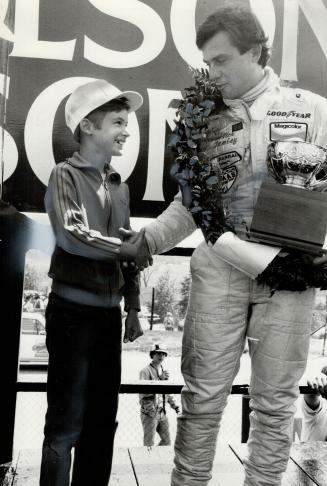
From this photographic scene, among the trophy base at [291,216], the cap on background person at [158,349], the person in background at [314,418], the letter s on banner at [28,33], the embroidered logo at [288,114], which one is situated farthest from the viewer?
the person in background at [314,418]

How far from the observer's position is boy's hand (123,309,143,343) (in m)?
2.34

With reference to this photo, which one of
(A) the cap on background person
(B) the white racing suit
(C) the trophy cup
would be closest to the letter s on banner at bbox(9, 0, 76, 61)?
(B) the white racing suit

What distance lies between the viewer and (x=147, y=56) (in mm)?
2420

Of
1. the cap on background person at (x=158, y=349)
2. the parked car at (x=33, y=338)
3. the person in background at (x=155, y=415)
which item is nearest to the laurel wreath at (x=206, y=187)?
the cap on background person at (x=158, y=349)

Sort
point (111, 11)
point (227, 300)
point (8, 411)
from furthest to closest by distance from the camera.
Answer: point (8, 411)
point (111, 11)
point (227, 300)

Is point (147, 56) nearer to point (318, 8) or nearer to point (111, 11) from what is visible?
point (111, 11)

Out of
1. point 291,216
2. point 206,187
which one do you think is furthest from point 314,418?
point 206,187

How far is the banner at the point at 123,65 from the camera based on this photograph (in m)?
2.35

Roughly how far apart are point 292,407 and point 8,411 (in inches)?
47.0

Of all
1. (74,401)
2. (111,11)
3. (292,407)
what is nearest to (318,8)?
(111,11)

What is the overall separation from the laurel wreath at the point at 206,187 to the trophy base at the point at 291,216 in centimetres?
9

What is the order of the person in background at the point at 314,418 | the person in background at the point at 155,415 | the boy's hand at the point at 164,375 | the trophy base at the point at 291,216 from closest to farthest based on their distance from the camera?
the trophy base at the point at 291,216 < the boy's hand at the point at 164,375 < the person in background at the point at 155,415 < the person in background at the point at 314,418

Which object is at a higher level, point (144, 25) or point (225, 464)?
point (144, 25)

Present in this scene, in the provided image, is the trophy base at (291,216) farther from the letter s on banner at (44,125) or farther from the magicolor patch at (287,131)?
the letter s on banner at (44,125)
